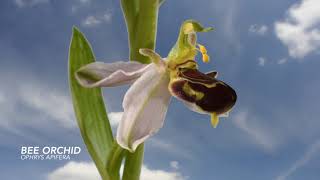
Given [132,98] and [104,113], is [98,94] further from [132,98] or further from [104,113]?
[132,98]

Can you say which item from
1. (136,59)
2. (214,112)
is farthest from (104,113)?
(214,112)

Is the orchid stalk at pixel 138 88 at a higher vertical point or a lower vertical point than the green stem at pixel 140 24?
lower

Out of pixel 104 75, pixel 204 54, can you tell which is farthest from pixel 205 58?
pixel 104 75

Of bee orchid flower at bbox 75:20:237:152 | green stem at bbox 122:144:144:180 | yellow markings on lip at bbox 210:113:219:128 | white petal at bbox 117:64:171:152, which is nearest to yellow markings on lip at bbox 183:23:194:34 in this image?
bee orchid flower at bbox 75:20:237:152

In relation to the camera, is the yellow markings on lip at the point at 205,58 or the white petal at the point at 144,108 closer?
the white petal at the point at 144,108

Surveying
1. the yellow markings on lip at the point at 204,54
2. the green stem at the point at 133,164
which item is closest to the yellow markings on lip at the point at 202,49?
the yellow markings on lip at the point at 204,54

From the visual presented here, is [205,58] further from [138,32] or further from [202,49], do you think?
[138,32]

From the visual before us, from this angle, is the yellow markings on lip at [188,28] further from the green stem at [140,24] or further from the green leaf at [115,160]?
the green leaf at [115,160]
